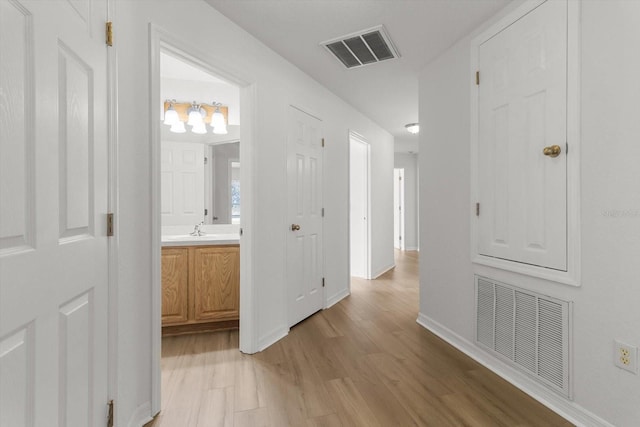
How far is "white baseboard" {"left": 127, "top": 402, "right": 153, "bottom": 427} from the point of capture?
5.24 ft

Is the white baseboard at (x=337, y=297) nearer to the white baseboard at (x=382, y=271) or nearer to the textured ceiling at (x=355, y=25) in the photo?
the white baseboard at (x=382, y=271)

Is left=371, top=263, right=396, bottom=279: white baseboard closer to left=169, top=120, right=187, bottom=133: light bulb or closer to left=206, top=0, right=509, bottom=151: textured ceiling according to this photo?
left=206, top=0, right=509, bottom=151: textured ceiling

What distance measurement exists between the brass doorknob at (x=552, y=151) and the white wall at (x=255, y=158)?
75.1 inches

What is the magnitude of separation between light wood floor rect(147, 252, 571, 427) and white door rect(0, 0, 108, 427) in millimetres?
718

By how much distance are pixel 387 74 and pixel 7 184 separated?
320cm

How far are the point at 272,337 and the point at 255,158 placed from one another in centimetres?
147

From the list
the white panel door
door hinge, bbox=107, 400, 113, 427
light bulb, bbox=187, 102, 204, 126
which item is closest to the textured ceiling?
light bulb, bbox=187, 102, 204, 126

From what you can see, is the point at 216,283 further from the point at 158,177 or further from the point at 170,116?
the point at 170,116

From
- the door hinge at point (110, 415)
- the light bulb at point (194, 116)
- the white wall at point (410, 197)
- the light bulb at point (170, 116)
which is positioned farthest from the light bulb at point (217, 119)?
the white wall at point (410, 197)

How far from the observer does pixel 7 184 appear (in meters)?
0.79

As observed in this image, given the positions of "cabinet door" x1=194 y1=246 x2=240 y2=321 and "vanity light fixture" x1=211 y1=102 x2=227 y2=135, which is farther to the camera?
"vanity light fixture" x1=211 y1=102 x2=227 y2=135

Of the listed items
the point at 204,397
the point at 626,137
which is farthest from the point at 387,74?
the point at 204,397

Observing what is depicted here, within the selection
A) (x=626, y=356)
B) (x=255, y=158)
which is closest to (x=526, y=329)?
(x=626, y=356)

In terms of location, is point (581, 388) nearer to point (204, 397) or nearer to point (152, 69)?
point (204, 397)
